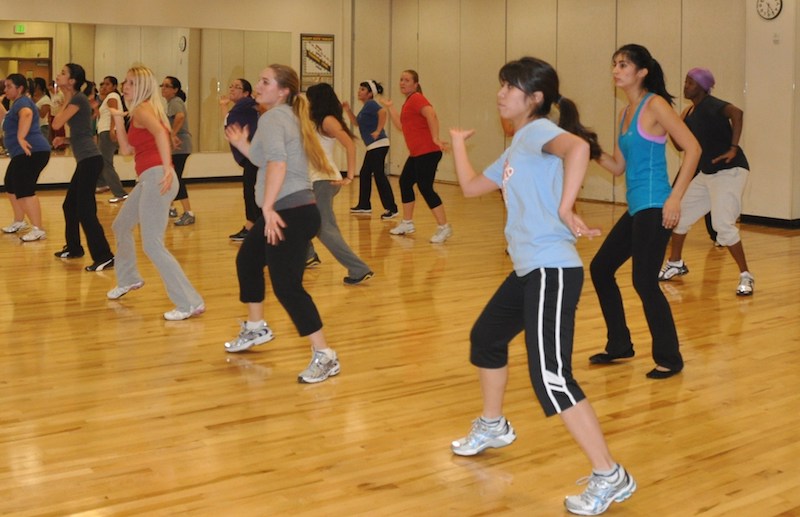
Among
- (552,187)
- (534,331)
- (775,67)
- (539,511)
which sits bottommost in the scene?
(539,511)

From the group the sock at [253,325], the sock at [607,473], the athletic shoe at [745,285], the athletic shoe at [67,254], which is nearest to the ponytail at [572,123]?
the sock at [607,473]

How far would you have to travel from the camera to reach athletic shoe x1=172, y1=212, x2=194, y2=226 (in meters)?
10.9

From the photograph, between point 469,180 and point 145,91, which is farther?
point 145,91

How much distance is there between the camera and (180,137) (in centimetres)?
1127

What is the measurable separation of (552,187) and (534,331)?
48 centimetres

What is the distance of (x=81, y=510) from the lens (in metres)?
3.33

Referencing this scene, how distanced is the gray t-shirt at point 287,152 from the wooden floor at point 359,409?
0.89 metres

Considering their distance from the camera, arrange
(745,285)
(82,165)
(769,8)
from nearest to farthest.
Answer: (745,285) → (82,165) → (769,8)

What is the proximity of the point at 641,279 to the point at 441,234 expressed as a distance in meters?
4.99

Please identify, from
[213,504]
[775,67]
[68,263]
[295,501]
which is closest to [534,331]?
[295,501]

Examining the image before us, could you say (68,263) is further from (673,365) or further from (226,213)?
(673,365)

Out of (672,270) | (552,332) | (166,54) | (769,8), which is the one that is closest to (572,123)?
(552,332)

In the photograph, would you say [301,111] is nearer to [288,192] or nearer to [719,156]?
[288,192]

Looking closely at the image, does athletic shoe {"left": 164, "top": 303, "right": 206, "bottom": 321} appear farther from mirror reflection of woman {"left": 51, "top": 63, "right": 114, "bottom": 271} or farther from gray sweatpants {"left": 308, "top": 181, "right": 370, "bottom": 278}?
mirror reflection of woman {"left": 51, "top": 63, "right": 114, "bottom": 271}
